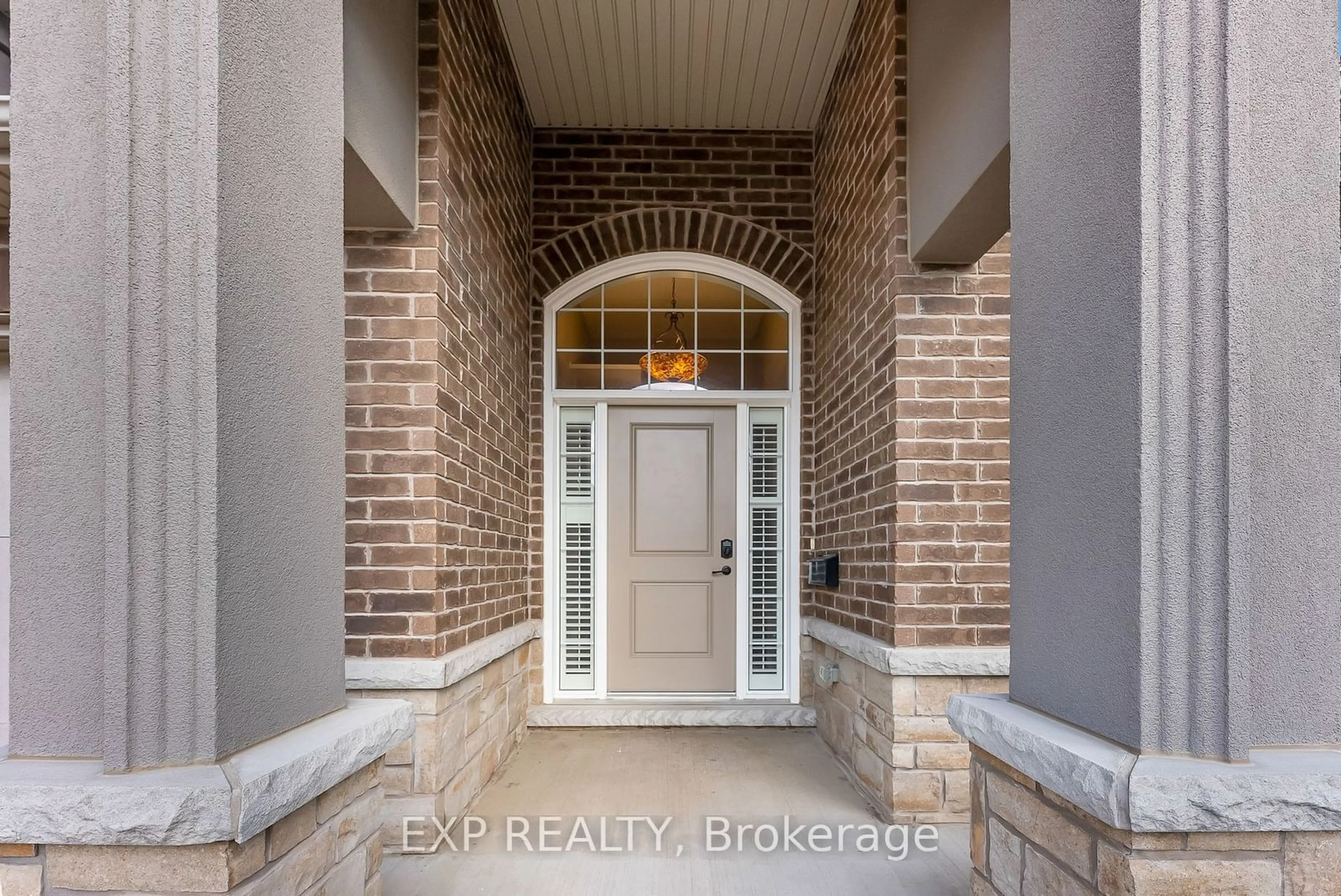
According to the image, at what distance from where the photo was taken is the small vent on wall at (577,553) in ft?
15.6

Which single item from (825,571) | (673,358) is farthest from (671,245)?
(825,571)

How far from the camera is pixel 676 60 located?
4078 mm

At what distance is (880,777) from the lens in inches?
125

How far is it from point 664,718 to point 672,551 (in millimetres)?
961

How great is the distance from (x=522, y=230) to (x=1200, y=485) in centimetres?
391

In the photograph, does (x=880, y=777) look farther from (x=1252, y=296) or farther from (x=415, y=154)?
(x=415, y=154)

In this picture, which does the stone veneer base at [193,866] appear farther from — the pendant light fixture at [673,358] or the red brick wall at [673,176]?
the red brick wall at [673,176]

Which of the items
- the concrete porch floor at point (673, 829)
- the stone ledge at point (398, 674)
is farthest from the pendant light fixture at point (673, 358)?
the stone ledge at point (398, 674)

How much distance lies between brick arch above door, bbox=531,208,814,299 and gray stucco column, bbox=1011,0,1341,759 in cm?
338

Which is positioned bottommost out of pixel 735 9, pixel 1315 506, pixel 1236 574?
pixel 1236 574

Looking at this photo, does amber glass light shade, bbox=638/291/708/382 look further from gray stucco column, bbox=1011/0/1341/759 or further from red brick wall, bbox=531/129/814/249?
gray stucco column, bbox=1011/0/1341/759

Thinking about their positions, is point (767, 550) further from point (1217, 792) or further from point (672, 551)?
point (1217, 792)

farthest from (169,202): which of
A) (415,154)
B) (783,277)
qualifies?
(783,277)

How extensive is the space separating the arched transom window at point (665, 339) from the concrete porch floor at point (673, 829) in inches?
81.2
